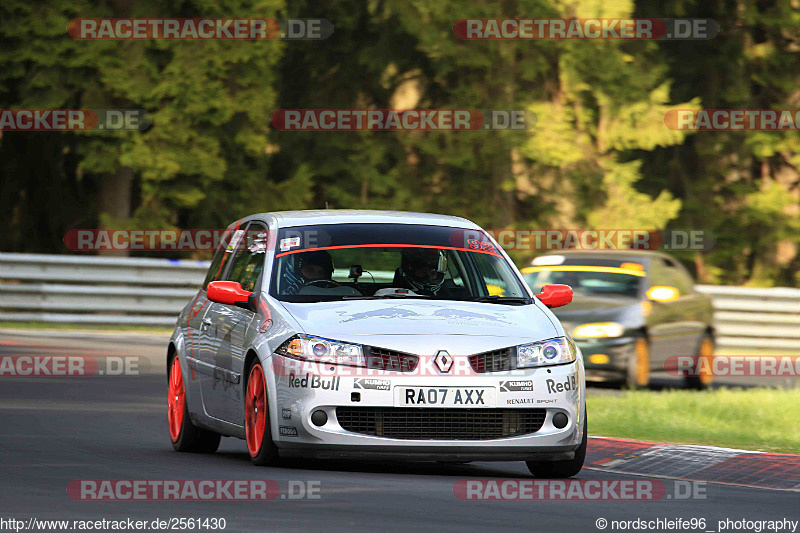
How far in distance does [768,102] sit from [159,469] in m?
29.5

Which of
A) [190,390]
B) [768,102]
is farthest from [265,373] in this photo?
[768,102]

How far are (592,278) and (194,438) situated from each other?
973cm

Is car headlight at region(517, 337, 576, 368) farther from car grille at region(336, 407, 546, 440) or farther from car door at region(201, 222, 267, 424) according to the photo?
car door at region(201, 222, 267, 424)

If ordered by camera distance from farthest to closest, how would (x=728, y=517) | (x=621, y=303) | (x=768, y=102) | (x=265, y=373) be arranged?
(x=768, y=102), (x=621, y=303), (x=265, y=373), (x=728, y=517)

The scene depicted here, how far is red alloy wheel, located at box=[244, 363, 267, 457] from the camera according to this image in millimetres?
10289

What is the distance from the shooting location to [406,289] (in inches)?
437

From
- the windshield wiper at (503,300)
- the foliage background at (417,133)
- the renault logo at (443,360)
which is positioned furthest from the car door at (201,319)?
the foliage background at (417,133)

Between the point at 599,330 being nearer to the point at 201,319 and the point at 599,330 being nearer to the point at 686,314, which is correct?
the point at 686,314

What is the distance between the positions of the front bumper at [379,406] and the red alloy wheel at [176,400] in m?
2.28

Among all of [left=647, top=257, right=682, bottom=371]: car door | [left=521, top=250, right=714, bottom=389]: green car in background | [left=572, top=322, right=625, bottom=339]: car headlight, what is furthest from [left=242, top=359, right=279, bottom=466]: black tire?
[left=647, top=257, right=682, bottom=371]: car door

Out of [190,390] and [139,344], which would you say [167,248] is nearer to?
[139,344]

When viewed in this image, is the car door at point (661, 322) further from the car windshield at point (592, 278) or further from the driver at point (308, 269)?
the driver at point (308, 269)

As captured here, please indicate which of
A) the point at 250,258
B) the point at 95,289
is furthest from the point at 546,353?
the point at 95,289

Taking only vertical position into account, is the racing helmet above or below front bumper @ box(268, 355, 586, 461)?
above
